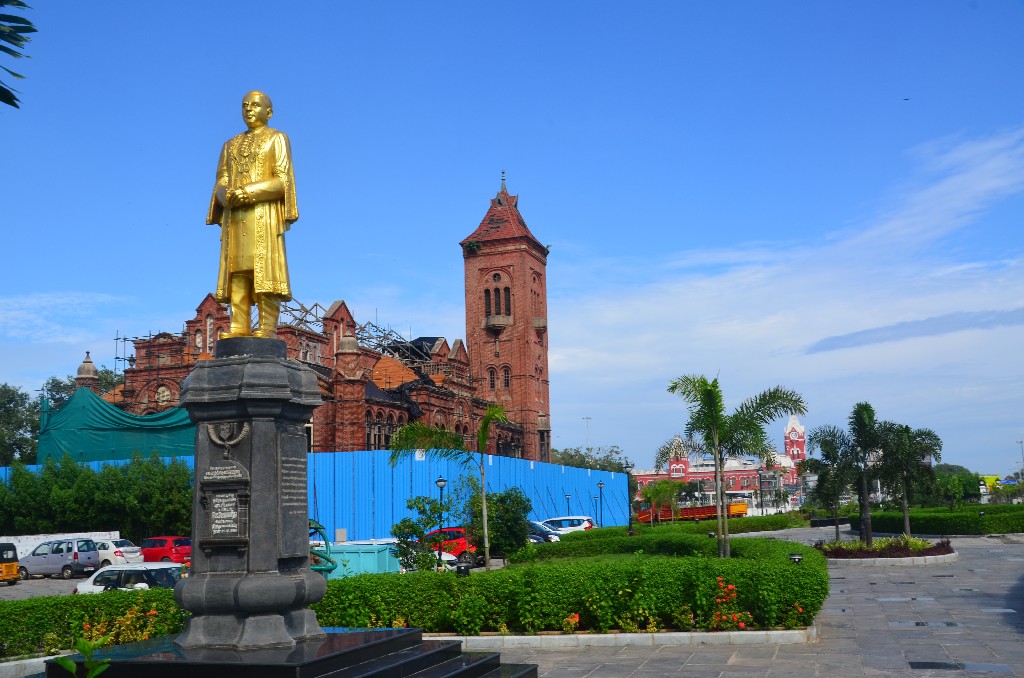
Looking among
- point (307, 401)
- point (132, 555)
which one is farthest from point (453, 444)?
point (132, 555)

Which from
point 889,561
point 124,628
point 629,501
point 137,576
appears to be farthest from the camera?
point 629,501

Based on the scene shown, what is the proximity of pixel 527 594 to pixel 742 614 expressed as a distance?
115 inches

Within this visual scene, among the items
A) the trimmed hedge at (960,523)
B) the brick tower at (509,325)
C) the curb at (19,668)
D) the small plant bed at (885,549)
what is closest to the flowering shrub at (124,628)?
the curb at (19,668)

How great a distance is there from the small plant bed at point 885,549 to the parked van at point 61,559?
75.3 feet

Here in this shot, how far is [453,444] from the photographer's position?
21.9m

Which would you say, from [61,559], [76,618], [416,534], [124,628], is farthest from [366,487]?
[124,628]

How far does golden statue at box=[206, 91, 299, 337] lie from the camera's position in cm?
993

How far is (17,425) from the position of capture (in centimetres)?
6894

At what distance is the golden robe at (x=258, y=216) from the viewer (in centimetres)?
993

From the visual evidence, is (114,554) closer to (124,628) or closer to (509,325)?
(124,628)

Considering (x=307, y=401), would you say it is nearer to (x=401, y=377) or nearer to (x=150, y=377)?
(x=150, y=377)

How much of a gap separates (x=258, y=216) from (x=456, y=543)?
1720cm

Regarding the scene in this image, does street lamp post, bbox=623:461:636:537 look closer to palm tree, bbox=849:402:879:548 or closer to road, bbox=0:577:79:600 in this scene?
palm tree, bbox=849:402:879:548

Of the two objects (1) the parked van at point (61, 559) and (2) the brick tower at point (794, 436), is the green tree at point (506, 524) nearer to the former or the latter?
(1) the parked van at point (61, 559)
